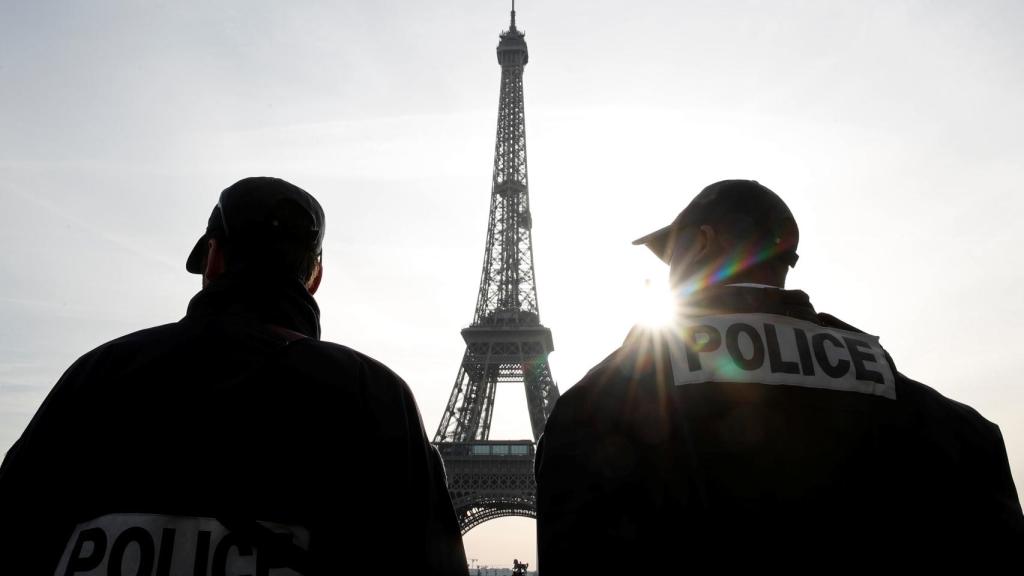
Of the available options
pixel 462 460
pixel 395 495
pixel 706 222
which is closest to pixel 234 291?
pixel 395 495

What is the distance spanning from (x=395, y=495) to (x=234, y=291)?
973 millimetres

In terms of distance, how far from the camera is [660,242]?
3268 mm

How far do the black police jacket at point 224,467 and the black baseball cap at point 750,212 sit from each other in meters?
1.35

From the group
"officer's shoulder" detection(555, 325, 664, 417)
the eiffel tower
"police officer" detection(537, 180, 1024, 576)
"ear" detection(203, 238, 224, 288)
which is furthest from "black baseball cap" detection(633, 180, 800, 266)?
the eiffel tower

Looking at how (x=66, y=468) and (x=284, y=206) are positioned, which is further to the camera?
(x=284, y=206)

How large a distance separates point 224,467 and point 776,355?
72.6 inches

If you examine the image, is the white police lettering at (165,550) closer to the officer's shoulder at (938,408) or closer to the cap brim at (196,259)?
the cap brim at (196,259)

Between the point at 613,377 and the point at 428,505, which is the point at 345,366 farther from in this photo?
the point at 613,377

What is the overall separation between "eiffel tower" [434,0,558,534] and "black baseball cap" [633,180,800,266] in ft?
132

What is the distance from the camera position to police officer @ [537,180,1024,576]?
2.39 meters

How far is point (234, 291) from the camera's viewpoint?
2887 millimetres

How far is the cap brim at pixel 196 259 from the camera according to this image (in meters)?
3.35

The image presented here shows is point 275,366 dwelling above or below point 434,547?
above

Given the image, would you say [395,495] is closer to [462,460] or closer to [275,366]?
[275,366]
